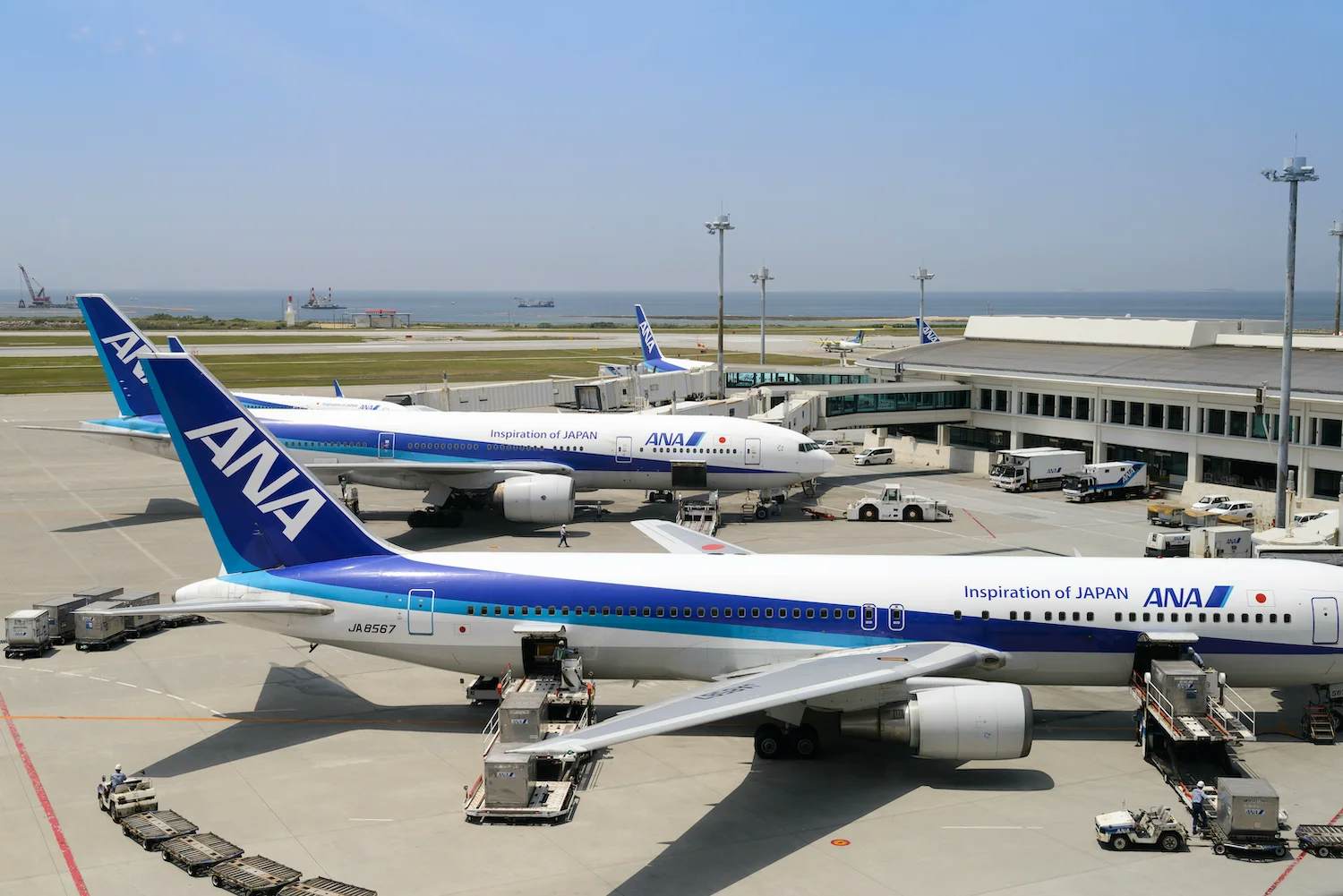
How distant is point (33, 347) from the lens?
166 metres

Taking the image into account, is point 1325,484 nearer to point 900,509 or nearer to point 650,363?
point 900,509

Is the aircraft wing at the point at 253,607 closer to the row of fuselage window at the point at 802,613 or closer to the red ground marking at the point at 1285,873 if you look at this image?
the row of fuselage window at the point at 802,613

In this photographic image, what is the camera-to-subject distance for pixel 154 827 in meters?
20.5

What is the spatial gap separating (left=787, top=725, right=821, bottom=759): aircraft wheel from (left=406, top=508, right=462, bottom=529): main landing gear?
29.9 m

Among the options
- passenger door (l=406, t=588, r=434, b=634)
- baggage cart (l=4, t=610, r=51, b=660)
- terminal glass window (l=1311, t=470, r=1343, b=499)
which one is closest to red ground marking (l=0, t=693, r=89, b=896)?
baggage cart (l=4, t=610, r=51, b=660)

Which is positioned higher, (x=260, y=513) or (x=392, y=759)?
(x=260, y=513)

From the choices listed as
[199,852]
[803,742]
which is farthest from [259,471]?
[803,742]

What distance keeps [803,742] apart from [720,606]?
3.37m

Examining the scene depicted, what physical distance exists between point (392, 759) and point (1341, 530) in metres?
32.4

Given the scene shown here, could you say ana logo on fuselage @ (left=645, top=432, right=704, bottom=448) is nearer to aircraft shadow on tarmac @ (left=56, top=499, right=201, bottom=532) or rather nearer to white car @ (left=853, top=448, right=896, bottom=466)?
aircraft shadow on tarmac @ (left=56, top=499, right=201, bottom=532)

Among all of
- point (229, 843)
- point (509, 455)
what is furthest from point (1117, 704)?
point (509, 455)

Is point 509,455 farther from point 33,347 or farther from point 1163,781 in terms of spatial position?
point 33,347

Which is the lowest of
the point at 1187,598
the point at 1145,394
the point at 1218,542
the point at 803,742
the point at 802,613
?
the point at 803,742

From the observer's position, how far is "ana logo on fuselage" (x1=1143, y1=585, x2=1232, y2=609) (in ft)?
84.2
